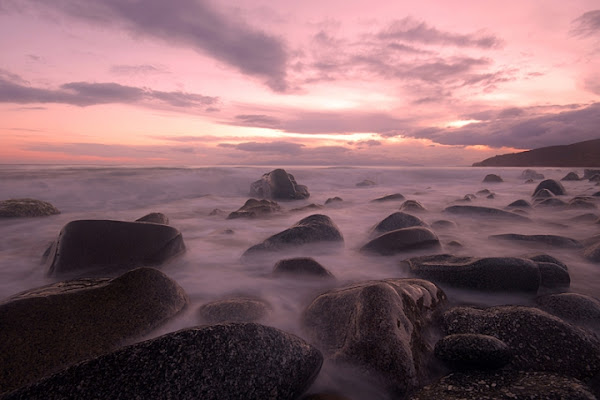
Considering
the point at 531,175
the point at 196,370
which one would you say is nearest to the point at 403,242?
the point at 196,370

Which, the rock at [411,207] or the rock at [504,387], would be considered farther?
the rock at [411,207]

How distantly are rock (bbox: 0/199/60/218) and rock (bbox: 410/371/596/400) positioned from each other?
24.8ft

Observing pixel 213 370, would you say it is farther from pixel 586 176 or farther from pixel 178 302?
pixel 586 176

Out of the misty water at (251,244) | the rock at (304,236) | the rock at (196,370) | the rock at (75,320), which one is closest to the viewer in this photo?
the rock at (196,370)

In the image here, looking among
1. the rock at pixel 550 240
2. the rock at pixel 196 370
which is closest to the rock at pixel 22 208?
the rock at pixel 196 370

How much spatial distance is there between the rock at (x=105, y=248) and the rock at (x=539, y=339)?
3032 mm

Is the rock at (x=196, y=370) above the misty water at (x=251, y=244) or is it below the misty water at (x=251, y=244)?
above

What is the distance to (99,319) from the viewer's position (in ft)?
6.72

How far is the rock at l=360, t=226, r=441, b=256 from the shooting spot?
3.84m

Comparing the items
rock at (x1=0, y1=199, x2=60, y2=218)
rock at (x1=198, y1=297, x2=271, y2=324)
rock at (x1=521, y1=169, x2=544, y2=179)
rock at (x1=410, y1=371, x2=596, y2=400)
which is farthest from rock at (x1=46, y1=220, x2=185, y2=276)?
rock at (x1=521, y1=169, x2=544, y2=179)

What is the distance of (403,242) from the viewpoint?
12.6 feet

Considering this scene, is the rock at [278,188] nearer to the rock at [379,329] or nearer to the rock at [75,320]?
the rock at [75,320]

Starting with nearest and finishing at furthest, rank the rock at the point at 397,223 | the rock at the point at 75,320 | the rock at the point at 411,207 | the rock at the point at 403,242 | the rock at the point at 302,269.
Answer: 1. the rock at the point at 75,320
2. the rock at the point at 302,269
3. the rock at the point at 403,242
4. the rock at the point at 397,223
5. the rock at the point at 411,207

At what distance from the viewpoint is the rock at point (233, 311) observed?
91.7 inches
